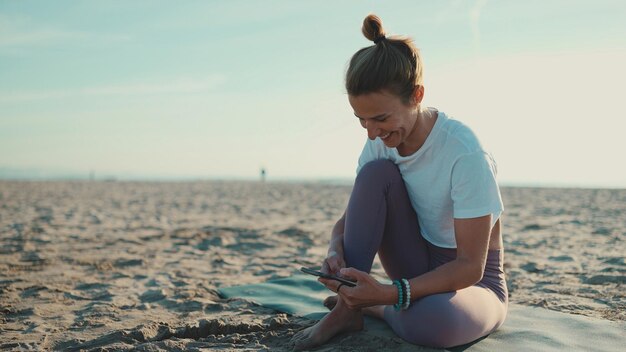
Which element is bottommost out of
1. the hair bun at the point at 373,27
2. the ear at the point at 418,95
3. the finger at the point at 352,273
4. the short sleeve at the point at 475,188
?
the finger at the point at 352,273

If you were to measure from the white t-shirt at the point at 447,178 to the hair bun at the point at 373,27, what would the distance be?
0.43 metres

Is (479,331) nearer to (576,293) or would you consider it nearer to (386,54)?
(386,54)

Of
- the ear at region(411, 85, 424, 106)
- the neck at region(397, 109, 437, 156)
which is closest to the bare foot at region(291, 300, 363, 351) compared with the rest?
the neck at region(397, 109, 437, 156)

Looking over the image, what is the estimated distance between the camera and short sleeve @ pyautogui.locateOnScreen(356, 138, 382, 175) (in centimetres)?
246

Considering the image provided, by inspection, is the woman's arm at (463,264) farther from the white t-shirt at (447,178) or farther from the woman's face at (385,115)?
the woman's face at (385,115)

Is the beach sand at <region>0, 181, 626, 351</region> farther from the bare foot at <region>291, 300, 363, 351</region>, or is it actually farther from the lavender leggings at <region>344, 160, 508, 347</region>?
the lavender leggings at <region>344, 160, 508, 347</region>

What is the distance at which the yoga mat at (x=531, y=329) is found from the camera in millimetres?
2262

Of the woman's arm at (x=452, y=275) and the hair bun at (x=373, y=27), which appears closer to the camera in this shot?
the woman's arm at (x=452, y=275)

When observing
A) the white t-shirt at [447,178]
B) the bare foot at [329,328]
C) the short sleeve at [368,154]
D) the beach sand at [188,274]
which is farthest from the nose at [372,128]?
the beach sand at [188,274]

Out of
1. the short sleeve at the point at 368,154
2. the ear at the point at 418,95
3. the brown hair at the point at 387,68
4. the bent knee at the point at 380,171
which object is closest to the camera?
the brown hair at the point at 387,68

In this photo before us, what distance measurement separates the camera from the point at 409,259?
91.4 inches

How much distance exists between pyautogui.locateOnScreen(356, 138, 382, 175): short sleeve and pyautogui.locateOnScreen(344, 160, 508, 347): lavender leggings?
0.13 meters

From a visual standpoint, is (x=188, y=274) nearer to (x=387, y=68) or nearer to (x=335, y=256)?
(x=335, y=256)

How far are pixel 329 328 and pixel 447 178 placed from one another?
80cm
